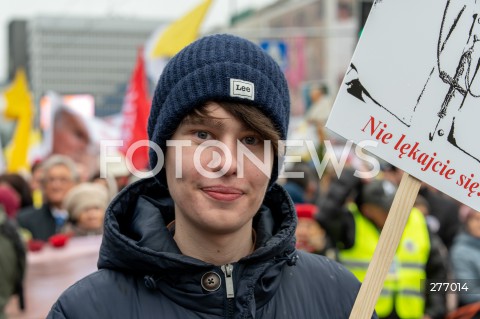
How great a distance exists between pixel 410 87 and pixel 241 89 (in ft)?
1.34

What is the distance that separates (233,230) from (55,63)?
90.6m

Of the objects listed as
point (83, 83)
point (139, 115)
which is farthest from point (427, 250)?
point (83, 83)

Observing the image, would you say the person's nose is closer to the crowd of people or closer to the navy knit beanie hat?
the crowd of people

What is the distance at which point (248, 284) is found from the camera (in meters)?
1.94

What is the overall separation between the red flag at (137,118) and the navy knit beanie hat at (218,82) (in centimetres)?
673

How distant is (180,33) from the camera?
33.4 feet

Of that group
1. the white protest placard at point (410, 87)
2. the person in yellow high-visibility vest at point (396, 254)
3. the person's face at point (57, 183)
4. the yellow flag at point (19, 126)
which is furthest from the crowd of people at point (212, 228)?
the yellow flag at point (19, 126)

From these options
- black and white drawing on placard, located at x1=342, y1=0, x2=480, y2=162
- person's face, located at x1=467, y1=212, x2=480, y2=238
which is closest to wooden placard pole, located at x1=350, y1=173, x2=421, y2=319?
black and white drawing on placard, located at x1=342, y1=0, x2=480, y2=162

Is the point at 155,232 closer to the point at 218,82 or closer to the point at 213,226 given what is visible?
the point at 213,226

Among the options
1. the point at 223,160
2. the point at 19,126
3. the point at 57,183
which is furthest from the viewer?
the point at 19,126

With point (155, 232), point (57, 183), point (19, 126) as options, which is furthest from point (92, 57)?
point (155, 232)

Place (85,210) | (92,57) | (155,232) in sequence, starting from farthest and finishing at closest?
1. (92,57)
2. (85,210)
3. (155,232)

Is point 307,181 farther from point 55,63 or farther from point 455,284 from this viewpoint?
point 55,63

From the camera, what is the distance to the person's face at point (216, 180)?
1.93 meters
